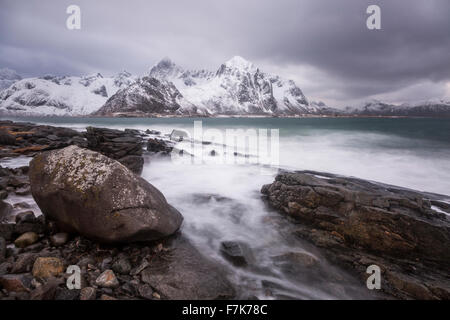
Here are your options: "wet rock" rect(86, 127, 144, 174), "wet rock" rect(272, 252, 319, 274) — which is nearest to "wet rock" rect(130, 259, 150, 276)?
"wet rock" rect(272, 252, 319, 274)

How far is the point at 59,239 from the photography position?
159 inches

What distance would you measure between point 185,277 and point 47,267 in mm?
2167

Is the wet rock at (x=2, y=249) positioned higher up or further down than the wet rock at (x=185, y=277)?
higher up

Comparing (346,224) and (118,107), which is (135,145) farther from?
(118,107)

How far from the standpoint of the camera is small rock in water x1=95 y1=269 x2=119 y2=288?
129 inches

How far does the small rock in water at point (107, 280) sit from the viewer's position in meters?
3.28

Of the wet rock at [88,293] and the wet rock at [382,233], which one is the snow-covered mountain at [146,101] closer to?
the wet rock at [382,233]

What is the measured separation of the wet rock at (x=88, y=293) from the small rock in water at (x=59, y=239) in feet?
4.68

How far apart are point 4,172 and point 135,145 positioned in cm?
487

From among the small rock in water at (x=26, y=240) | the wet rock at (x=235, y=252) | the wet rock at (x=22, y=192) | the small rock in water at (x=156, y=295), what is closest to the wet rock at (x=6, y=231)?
the small rock in water at (x=26, y=240)
